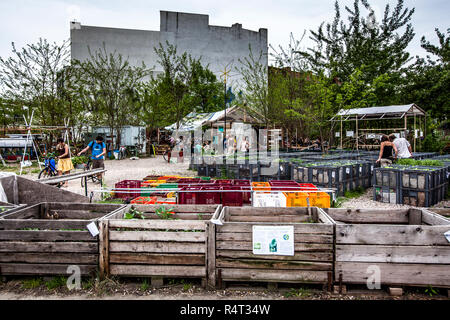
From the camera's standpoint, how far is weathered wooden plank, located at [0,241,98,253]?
382cm

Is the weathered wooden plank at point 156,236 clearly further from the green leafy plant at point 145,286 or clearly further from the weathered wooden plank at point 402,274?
the weathered wooden plank at point 402,274

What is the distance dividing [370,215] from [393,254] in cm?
91

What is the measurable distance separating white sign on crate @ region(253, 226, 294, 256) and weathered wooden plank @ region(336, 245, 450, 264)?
56cm

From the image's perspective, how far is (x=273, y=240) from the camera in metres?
3.69

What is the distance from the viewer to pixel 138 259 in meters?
3.79

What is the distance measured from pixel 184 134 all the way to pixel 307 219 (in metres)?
24.3

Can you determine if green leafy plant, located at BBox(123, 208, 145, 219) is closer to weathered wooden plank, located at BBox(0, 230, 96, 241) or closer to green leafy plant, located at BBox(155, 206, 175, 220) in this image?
green leafy plant, located at BBox(155, 206, 175, 220)

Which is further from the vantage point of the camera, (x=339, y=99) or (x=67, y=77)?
(x=67, y=77)

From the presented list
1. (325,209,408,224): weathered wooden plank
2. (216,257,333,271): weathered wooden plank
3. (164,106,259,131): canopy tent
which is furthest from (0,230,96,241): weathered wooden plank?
(164,106,259,131): canopy tent

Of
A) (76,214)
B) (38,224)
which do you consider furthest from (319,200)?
(38,224)

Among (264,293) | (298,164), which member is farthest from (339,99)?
(264,293)

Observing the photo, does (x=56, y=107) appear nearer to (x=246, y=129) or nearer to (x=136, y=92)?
(x=136, y=92)
